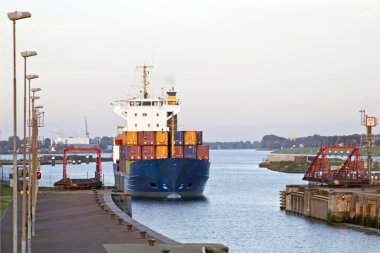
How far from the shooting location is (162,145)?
98875 mm

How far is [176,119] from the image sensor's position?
111562 millimetres

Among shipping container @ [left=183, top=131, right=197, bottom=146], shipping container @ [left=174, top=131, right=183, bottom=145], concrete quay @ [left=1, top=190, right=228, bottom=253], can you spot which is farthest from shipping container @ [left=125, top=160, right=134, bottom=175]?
concrete quay @ [left=1, top=190, right=228, bottom=253]

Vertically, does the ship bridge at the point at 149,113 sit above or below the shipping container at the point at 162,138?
above

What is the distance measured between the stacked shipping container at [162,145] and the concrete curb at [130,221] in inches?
1109

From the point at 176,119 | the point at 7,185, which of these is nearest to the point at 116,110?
the point at 176,119

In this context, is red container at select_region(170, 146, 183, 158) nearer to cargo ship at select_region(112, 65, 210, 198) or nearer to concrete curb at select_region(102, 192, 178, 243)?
cargo ship at select_region(112, 65, 210, 198)

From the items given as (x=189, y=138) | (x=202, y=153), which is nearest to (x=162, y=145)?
(x=189, y=138)

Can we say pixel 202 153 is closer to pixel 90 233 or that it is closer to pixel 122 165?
pixel 122 165

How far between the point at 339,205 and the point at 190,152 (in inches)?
1365

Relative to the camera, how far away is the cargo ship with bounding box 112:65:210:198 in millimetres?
92750

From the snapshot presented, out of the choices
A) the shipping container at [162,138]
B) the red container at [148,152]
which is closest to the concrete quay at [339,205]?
the shipping container at [162,138]

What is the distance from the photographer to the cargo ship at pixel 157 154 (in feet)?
304

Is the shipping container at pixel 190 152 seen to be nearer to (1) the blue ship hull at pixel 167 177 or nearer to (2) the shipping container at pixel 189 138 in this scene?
(2) the shipping container at pixel 189 138

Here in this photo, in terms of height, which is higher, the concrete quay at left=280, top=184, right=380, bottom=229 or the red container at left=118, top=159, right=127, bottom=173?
the red container at left=118, top=159, right=127, bottom=173
